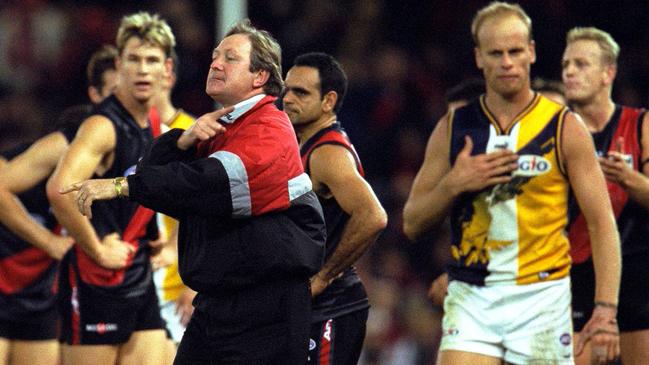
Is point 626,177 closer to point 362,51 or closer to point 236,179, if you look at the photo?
point 236,179

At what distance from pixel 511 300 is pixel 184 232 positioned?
157 cm

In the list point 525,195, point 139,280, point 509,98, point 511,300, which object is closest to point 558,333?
point 511,300

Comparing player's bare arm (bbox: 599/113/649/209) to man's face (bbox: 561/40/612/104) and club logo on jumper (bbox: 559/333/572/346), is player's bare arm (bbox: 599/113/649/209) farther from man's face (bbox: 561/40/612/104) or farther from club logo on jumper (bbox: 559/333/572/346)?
club logo on jumper (bbox: 559/333/572/346)

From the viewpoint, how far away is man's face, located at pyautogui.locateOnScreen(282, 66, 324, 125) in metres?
6.26

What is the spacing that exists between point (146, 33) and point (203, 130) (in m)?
2.23

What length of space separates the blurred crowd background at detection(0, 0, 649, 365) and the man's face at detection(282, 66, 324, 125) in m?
5.54

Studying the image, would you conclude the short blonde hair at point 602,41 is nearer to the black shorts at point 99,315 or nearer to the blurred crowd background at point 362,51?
the black shorts at point 99,315

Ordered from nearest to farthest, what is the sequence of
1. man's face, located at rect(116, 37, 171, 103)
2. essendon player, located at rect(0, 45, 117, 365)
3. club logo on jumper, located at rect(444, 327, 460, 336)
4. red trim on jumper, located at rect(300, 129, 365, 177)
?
1. club logo on jumper, located at rect(444, 327, 460, 336)
2. red trim on jumper, located at rect(300, 129, 365, 177)
3. man's face, located at rect(116, 37, 171, 103)
4. essendon player, located at rect(0, 45, 117, 365)

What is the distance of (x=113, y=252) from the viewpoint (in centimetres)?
664

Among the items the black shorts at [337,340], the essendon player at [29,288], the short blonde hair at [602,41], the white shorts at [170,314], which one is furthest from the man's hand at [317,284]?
the short blonde hair at [602,41]

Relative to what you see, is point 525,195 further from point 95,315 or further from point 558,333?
point 95,315

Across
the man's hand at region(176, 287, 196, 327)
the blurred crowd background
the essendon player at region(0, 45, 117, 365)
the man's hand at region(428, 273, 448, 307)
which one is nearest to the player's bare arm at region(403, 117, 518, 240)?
the man's hand at region(428, 273, 448, 307)

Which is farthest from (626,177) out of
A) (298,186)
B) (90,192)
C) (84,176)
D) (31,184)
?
(31,184)

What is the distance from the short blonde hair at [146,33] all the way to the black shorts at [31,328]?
5.75ft
